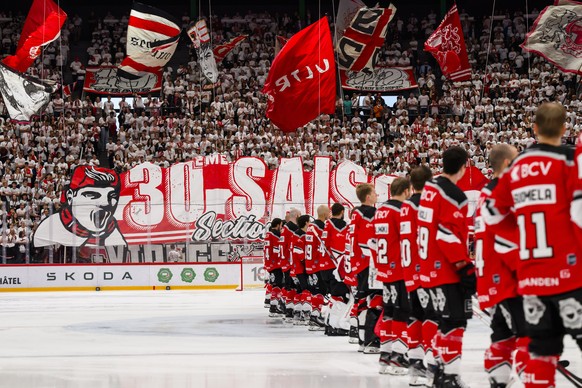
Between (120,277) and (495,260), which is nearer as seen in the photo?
(495,260)

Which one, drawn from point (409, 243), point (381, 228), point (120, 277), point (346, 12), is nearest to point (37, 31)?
point (120, 277)

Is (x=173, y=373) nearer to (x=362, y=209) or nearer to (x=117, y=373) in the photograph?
(x=117, y=373)

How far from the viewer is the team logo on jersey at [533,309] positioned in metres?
6.21

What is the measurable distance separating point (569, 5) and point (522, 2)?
2300 cm

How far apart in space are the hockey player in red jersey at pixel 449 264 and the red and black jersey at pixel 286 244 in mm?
8810

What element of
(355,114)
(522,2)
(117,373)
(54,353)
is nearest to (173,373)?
(117,373)

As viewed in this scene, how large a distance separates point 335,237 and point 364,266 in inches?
87.7

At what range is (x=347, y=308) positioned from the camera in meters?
15.5

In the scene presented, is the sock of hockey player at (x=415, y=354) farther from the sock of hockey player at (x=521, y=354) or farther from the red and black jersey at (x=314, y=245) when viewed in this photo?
the red and black jersey at (x=314, y=245)

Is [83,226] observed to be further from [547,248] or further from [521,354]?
[547,248]

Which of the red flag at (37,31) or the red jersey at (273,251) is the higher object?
the red flag at (37,31)

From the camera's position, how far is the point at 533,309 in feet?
20.5

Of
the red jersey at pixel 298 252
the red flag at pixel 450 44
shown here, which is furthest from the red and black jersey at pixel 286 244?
the red flag at pixel 450 44

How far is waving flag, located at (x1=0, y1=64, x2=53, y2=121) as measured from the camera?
28984mm
